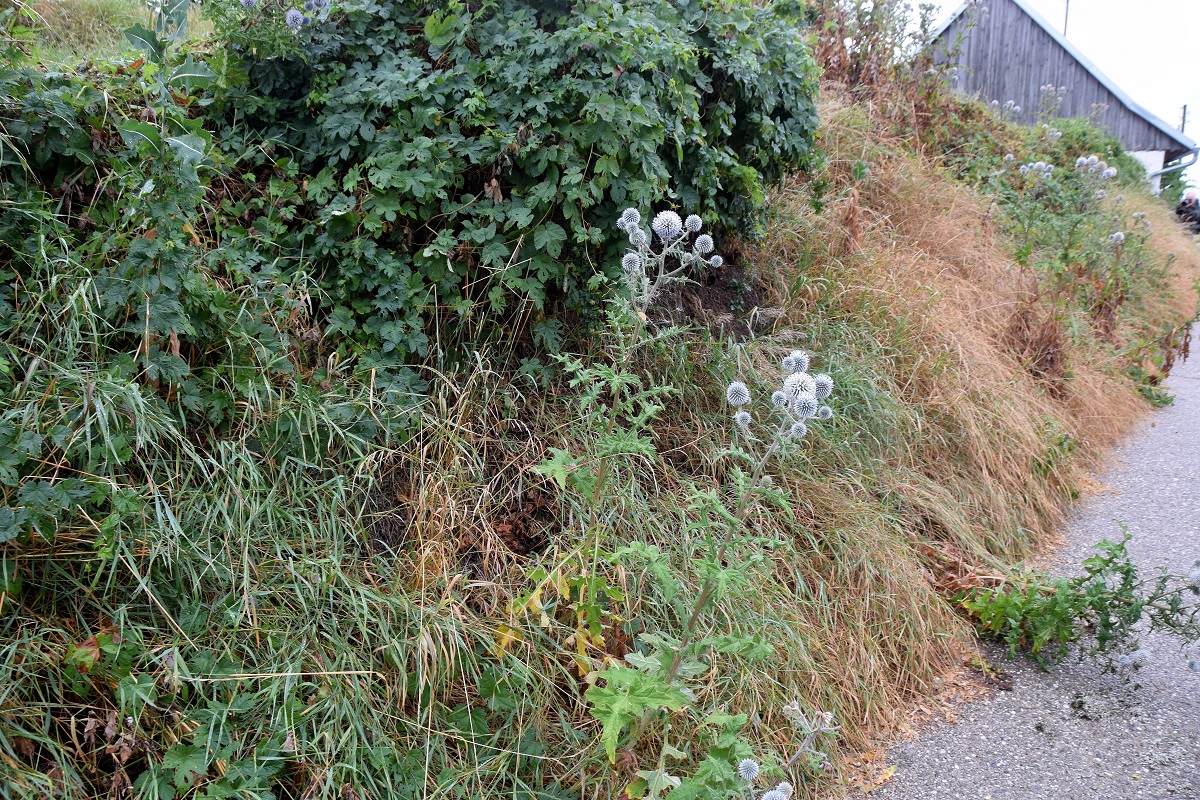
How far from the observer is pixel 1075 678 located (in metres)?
3.56

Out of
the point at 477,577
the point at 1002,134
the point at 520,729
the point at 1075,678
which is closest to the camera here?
the point at 520,729

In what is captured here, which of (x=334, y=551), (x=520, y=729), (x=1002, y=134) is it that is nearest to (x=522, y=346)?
(x=334, y=551)

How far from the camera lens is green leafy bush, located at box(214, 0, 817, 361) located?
3.38 meters

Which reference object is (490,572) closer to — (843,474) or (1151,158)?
(843,474)

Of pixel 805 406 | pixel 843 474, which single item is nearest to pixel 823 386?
pixel 805 406

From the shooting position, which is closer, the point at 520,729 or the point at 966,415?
the point at 520,729

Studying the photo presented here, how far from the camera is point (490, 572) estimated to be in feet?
9.94

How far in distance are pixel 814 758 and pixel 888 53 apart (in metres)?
8.67

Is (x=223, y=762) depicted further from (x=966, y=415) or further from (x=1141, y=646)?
(x=966, y=415)

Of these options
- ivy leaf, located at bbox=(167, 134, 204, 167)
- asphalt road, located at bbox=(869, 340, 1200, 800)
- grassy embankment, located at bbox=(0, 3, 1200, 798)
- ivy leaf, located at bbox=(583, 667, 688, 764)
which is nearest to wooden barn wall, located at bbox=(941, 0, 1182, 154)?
grassy embankment, located at bbox=(0, 3, 1200, 798)

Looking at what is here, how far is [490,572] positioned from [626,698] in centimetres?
90

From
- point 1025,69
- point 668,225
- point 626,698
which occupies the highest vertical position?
point 1025,69

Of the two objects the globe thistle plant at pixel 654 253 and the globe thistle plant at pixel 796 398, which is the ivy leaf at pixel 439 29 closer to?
the globe thistle plant at pixel 654 253

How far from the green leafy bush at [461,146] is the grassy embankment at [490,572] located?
0.35m
